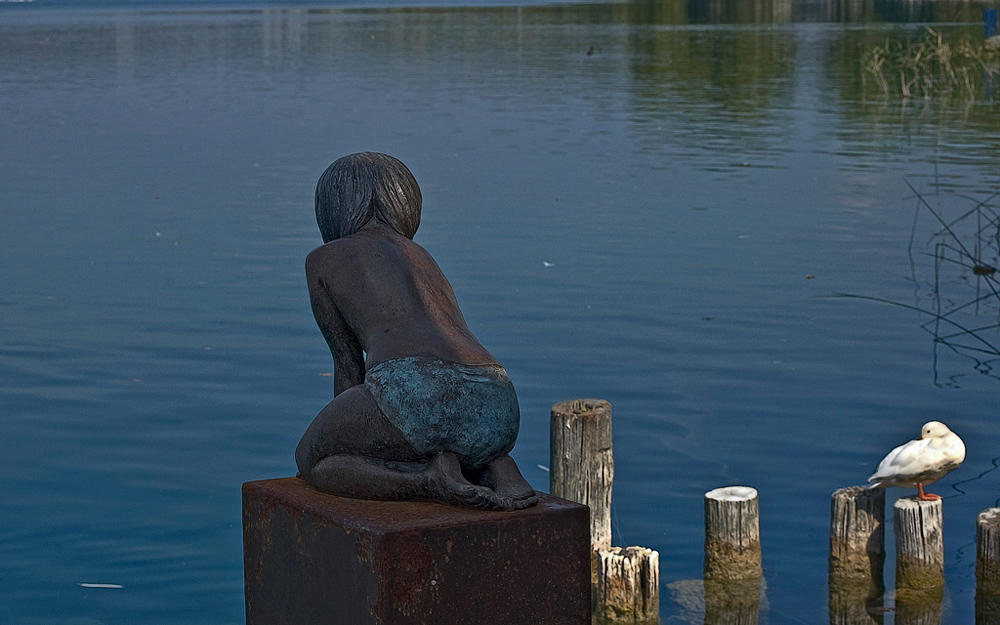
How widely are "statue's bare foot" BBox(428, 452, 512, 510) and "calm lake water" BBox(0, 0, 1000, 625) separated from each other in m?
4.16

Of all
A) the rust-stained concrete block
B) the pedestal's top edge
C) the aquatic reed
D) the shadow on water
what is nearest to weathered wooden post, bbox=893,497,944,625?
the rust-stained concrete block

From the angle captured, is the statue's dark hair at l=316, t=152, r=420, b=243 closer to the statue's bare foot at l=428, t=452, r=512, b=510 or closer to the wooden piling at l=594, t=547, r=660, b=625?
the statue's bare foot at l=428, t=452, r=512, b=510

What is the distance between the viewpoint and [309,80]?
1959 inches

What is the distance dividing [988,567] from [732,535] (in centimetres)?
157

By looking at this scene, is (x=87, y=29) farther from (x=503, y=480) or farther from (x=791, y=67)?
(x=503, y=480)

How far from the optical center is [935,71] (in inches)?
1816

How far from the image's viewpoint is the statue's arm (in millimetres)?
6211

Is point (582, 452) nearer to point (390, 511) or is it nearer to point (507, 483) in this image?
point (507, 483)

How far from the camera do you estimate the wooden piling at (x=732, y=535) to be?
9.23 m

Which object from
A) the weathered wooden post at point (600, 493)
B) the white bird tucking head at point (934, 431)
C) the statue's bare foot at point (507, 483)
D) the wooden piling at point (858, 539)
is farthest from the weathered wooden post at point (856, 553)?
the statue's bare foot at point (507, 483)

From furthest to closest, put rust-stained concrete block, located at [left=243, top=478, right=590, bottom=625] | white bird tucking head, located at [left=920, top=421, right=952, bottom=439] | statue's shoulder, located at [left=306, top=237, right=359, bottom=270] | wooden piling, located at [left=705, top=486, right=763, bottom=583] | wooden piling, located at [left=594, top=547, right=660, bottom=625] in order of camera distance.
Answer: white bird tucking head, located at [left=920, top=421, right=952, bottom=439] → wooden piling, located at [left=705, top=486, right=763, bottom=583] → wooden piling, located at [left=594, top=547, right=660, bottom=625] → statue's shoulder, located at [left=306, top=237, right=359, bottom=270] → rust-stained concrete block, located at [left=243, top=478, right=590, bottom=625]

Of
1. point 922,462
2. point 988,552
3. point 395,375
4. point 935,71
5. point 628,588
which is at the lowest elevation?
point 628,588

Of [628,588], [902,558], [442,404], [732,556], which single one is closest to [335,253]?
[442,404]

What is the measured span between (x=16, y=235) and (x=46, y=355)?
21.1 ft
